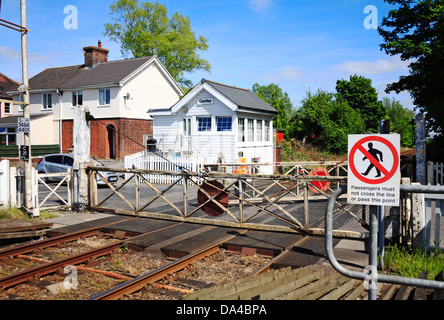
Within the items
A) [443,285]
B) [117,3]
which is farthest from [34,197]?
[117,3]

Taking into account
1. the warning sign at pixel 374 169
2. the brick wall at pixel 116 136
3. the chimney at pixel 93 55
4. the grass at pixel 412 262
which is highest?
the chimney at pixel 93 55

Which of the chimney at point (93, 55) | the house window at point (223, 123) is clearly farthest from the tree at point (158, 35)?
the house window at point (223, 123)

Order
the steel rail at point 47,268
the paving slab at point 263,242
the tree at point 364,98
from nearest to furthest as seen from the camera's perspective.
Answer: the steel rail at point 47,268, the paving slab at point 263,242, the tree at point 364,98

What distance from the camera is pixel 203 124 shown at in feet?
88.9

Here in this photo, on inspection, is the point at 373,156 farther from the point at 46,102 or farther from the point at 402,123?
the point at 402,123

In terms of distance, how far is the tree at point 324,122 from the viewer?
41.2 m

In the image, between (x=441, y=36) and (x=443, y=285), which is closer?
(x=443, y=285)

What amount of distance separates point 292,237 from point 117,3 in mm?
46645

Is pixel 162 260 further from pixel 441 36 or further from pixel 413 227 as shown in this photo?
pixel 441 36

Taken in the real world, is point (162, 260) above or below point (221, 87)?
below

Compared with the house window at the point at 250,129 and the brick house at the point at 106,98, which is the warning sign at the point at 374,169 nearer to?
the house window at the point at 250,129

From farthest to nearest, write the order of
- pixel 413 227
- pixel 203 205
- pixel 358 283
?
pixel 203 205, pixel 413 227, pixel 358 283

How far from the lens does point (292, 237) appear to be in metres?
9.00

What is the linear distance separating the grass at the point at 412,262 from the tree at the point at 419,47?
1277 cm
